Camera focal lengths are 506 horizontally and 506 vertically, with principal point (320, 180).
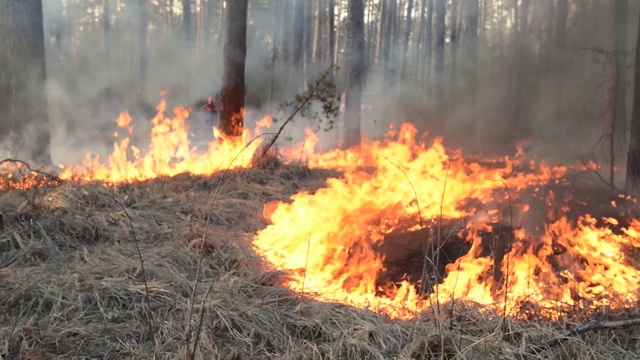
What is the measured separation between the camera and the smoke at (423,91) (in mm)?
13336

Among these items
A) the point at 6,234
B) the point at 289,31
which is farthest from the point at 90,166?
the point at 289,31

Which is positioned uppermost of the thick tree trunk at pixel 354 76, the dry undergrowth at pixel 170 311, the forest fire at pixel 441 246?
the thick tree trunk at pixel 354 76

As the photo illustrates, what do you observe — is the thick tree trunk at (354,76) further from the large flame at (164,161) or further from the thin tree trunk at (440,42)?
the thin tree trunk at (440,42)

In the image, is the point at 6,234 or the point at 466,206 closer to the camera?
the point at 6,234

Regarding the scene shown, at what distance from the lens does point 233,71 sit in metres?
7.39

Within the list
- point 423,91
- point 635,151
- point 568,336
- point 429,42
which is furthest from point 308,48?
point 568,336

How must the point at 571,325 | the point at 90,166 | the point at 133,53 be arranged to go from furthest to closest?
the point at 133,53, the point at 90,166, the point at 571,325

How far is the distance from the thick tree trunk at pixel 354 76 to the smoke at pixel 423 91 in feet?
0.96

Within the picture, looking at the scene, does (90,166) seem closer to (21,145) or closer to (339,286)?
(21,145)

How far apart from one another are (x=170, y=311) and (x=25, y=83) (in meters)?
5.23

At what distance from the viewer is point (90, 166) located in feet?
21.3

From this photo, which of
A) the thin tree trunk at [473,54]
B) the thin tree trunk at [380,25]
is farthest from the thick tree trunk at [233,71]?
the thin tree trunk at [380,25]

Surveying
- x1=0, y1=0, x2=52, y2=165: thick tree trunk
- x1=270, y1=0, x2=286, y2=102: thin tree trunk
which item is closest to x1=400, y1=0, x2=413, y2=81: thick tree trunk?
x1=270, y1=0, x2=286, y2=102: thin tree trunk

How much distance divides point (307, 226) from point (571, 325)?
2.31 m
